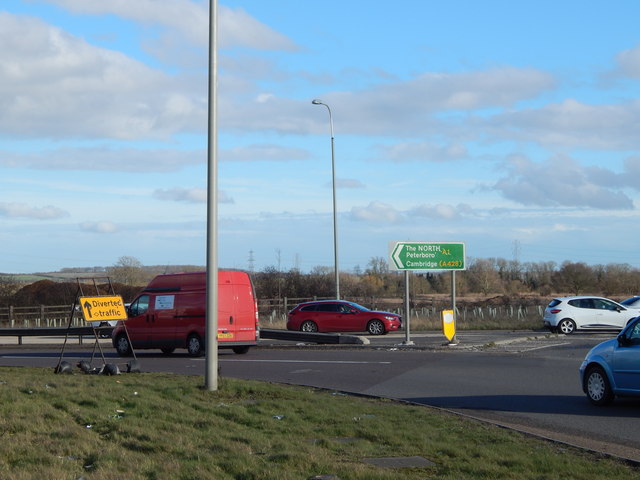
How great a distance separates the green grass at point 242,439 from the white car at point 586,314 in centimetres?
2069

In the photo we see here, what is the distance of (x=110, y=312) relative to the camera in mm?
17891

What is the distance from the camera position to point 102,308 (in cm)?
1786

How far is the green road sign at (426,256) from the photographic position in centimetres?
2703

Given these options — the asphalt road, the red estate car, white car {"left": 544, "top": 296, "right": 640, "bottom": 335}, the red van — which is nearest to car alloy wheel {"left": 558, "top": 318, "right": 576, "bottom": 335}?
white car {"left": 544, "top": 296, "right": 640, "bottom": 335}

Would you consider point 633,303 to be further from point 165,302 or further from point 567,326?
point 165,302

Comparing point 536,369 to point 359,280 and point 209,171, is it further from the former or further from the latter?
point 359,280

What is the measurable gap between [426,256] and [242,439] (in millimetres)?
18774

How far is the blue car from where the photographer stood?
42.1 feet

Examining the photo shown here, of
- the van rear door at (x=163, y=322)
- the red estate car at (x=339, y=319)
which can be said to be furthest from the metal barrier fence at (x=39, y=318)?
the van rear door at (x=163, y=322)

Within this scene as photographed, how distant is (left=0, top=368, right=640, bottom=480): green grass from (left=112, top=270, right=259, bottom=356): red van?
34.4ft

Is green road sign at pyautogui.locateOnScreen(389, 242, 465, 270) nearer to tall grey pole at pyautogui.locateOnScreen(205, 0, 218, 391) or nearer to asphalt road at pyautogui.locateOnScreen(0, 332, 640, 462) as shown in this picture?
asphalt road at pyautogui.locateOnScreen(0, 332, 640, 462)

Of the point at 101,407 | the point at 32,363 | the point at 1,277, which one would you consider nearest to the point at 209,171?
the point at 101,407

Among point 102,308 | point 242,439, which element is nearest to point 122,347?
point 102,308

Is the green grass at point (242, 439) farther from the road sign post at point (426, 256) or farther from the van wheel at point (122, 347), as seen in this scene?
the road sign post at point (426, 256)
